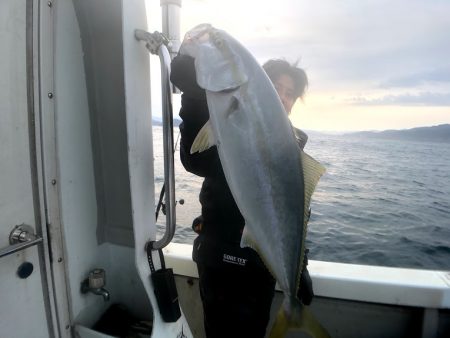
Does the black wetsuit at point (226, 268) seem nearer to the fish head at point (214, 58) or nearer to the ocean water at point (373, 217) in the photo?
the fish head at point (214, 58)

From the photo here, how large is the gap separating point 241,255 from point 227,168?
80 cm

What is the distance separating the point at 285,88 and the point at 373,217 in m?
9.03

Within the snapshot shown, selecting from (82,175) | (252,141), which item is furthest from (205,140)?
(82,175)

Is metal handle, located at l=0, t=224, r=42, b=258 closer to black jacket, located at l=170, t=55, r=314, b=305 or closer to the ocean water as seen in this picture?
black jacket, located at l=170, t=55, r=314, b=305

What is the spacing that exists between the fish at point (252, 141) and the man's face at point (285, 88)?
78 cm

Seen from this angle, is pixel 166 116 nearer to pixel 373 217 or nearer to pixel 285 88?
pixel 285 88

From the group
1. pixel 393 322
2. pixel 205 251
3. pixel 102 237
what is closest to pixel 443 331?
pixel 393 322

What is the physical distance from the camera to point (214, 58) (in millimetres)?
1591

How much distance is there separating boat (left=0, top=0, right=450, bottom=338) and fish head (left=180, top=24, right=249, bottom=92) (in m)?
0.25

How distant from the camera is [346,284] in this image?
2.74 m

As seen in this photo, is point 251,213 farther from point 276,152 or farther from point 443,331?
point 443,331

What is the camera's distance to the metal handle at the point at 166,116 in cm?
181

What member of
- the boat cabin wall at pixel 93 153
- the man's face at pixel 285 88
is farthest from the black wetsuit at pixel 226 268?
the boat cabin wall at pixel 93 153

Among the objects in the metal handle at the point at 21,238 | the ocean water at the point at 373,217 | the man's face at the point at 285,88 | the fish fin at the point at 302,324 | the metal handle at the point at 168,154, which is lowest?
the ocean water at the point at 373,217
